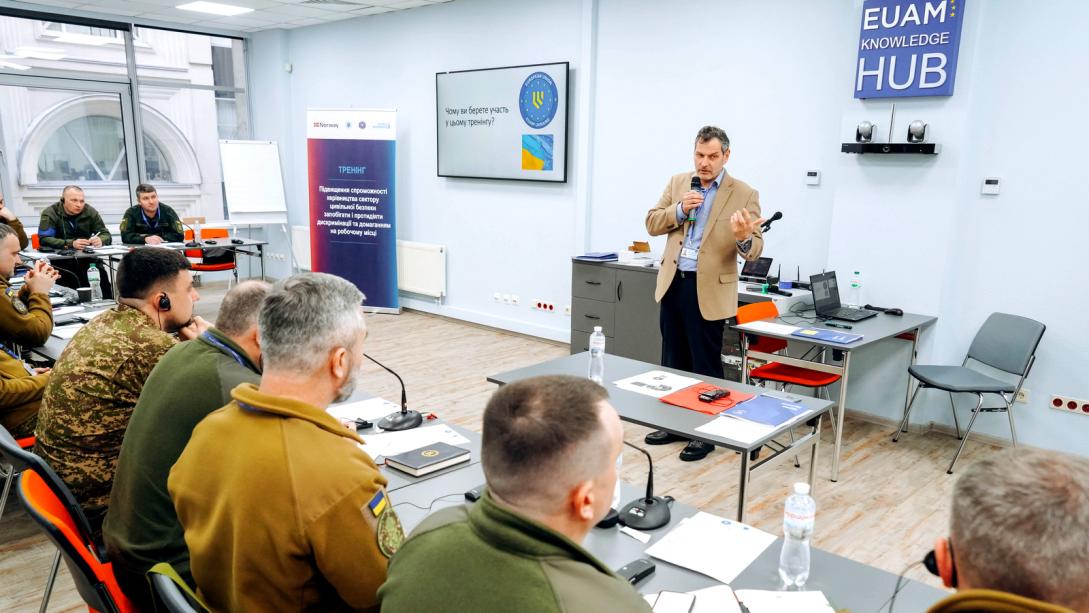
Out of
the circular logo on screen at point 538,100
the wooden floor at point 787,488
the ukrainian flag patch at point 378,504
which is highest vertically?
the circular logo on screen at point 538,100

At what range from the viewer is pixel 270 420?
1.46m

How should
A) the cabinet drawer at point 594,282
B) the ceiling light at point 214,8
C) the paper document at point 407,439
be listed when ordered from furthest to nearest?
the ceiling light at point 214,8 → the cabinet drawer at point 594,282 → the paper document at point 407,439

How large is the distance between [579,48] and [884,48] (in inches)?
104

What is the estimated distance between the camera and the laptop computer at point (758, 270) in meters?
5.16

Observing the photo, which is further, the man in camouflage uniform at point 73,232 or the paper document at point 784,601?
the man in camouflage uniform at point 73,232

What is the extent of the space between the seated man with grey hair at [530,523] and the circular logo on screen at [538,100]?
556 cm

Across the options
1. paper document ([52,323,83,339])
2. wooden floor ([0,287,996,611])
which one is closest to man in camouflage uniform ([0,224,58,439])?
paper document ([52,323,83,339])

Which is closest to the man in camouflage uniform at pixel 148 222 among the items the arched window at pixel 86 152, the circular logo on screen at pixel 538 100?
the arched window at pixel 86 152

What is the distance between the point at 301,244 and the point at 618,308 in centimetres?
520

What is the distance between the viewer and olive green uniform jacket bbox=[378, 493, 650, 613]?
3.34ft

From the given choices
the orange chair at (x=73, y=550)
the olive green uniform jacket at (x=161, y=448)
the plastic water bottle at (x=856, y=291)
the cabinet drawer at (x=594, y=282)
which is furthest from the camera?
the cabinet drawer at (x=594, y=282)

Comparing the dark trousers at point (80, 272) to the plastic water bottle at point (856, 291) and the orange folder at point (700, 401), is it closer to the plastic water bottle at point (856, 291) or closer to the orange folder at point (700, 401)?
the orange folder at point (700, 401)

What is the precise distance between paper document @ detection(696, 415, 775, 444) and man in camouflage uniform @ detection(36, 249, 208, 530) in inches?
74.3

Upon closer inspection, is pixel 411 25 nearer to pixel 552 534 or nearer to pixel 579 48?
pixel 579 48
